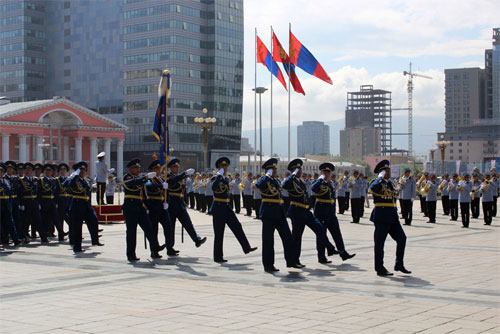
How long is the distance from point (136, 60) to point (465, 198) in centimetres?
8764

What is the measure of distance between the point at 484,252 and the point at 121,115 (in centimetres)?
9883

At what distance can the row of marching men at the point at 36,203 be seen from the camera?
53.3 ft

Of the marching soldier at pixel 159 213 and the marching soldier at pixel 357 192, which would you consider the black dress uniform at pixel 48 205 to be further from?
the marching soldier at pixel 357 192

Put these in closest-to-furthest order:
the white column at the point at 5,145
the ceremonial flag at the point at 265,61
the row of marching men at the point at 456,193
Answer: the row of marching men at the point at 456,193 → the ceremonial flag at the point at 265,61 → the white column at the point at 5,145

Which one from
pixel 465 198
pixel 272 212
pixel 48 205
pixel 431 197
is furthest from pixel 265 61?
pixel 272 212

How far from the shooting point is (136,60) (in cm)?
10612

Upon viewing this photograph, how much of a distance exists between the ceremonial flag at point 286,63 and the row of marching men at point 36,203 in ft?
51.5

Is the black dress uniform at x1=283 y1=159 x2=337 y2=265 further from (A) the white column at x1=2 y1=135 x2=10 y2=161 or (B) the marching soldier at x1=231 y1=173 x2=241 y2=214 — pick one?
(A) the white column at x1=2 y1=135 x2=10 y2=161

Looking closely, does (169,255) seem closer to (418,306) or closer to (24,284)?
(24,284)

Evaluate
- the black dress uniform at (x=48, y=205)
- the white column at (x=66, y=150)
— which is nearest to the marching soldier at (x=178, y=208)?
the black dress uniform at (x=48, y=205)

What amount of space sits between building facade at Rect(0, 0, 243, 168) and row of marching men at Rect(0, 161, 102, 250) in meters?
84.3

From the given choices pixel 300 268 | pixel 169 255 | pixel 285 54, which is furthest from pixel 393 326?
pixel 285 54

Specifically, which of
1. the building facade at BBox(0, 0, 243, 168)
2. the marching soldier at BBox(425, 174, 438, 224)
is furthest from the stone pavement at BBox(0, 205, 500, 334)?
the building facade at BBox(0, 0, 243, 168)

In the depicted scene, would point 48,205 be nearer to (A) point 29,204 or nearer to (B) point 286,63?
(A) point 29,204
